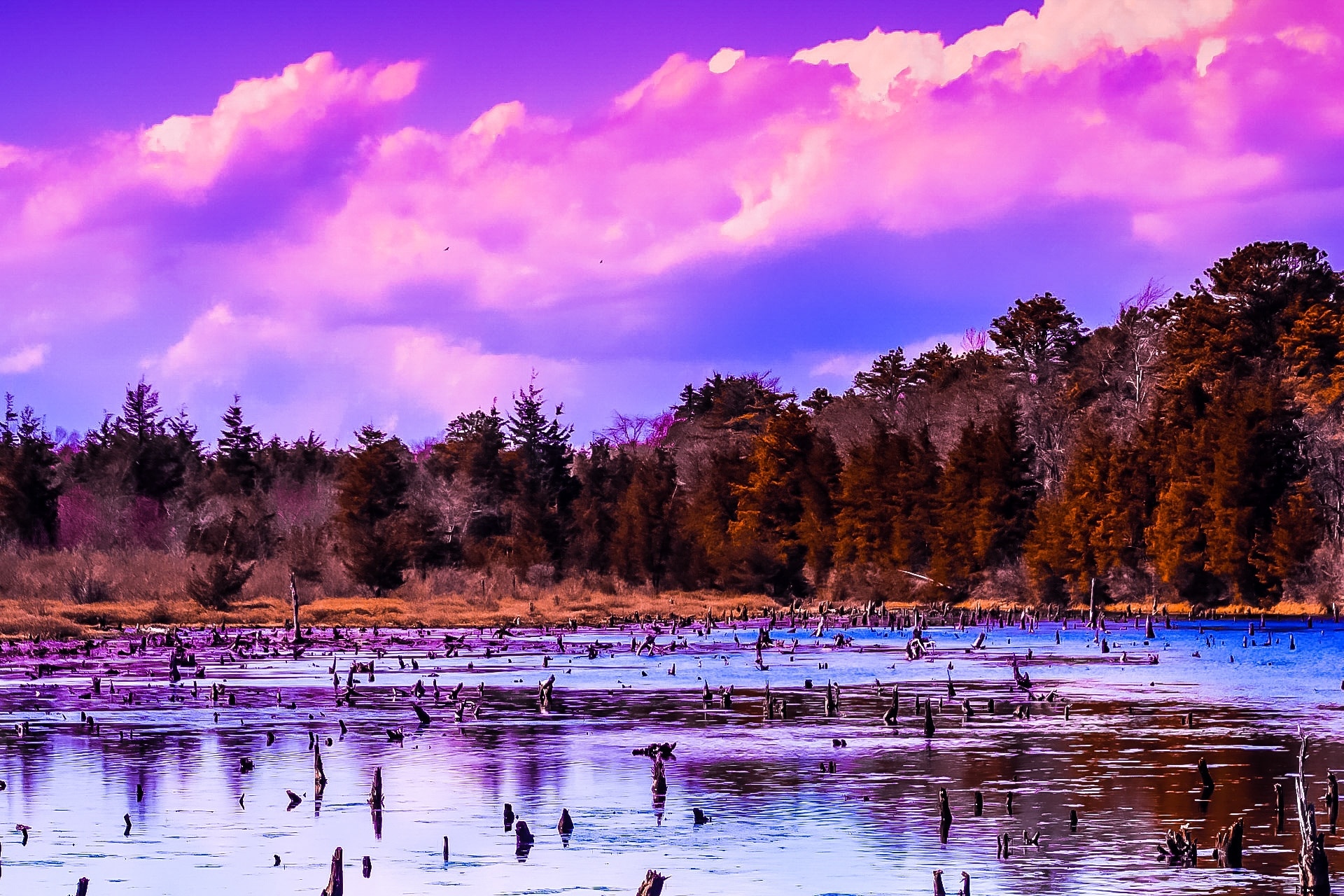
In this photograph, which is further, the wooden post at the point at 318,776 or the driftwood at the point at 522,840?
the wooden post at the point at 318,776

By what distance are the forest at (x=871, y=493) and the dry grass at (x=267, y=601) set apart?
317 mm

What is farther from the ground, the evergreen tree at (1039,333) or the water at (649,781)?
the evergreen tree at (1039,333)

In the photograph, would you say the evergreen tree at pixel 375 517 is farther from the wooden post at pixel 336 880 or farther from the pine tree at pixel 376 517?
the wooden post at pixel 336 880

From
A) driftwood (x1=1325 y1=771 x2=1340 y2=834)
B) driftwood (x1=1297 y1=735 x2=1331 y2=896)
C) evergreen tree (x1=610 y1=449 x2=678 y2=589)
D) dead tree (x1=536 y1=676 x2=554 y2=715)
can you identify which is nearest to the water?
driftwood (x1=1325 y1=771 x2=1340 y2=834)

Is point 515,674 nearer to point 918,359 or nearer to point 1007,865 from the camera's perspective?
point 1007,865

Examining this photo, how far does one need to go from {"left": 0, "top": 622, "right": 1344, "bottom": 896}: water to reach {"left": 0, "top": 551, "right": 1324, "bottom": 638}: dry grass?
24400 millimetres

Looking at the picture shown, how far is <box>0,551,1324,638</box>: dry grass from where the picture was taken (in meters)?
73.6

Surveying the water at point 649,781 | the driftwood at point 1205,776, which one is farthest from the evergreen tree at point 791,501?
the driftwood at point 1205,776

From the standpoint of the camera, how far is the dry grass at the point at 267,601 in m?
73.6

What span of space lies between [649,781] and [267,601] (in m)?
A: 56.6

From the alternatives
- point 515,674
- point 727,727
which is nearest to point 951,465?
point 515,674

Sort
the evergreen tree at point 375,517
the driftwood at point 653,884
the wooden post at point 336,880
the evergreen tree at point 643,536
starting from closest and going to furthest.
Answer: the driftwood at point 653,884 → the wooden post at point 336,880 → the evergreen tree at point 375,517 → the evergreen tree at point 643,536

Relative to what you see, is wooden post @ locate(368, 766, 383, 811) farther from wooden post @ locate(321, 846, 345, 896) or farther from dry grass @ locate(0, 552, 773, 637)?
dry grass @ locate(0, 552, 773, 637)

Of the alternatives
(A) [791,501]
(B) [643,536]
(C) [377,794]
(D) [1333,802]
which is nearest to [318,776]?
(C) [377,794]
